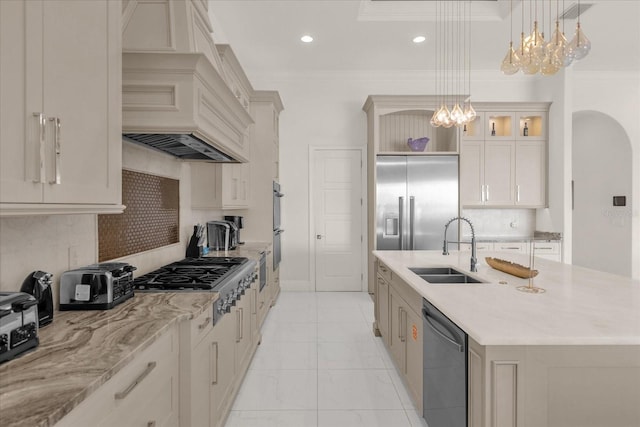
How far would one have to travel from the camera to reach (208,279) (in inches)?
86.2

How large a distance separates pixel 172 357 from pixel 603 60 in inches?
264

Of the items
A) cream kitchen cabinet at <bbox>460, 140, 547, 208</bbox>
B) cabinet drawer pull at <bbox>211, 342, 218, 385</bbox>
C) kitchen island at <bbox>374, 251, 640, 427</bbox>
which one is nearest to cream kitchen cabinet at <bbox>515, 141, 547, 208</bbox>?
cream kitchen cabinet at <bbox>460, 140, 547, 208</bbox>

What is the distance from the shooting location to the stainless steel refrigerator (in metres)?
5.10

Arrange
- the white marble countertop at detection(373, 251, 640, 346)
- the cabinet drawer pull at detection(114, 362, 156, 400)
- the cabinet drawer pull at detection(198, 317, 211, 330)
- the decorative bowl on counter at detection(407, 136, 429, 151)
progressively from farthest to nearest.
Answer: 1. the decorative bowl on counter at detection(407, 136, 429, 151)
2. the cabinet drawer pull at detection(198, 317, 211, 330)
3. the white marble countertop at detection(373, 251, 640, 346)
4. the cabinet drawer pull at detection(114, 362, 156, 400)

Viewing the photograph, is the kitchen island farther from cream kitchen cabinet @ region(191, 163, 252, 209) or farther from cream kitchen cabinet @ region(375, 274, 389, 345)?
cream kitchen cabinet @ region(191, 163, 252, 209)

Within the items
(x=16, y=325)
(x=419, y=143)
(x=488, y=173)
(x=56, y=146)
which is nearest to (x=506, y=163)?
(x=488, y=173)

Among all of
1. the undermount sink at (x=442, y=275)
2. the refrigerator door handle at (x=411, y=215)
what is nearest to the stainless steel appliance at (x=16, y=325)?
the undermount sink at (x=442, y=275)

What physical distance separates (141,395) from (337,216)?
454 centimetres

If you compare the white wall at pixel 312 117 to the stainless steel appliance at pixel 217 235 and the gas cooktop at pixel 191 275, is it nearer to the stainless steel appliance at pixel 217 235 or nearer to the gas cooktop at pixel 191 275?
the stainless steel appliance at pixel 217 235

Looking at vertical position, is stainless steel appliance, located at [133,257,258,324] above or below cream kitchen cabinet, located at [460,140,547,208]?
below

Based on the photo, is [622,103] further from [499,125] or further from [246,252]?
[246,252]

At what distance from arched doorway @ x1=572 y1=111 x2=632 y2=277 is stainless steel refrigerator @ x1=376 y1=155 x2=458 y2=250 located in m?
2.96

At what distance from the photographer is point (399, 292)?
8.79 feet

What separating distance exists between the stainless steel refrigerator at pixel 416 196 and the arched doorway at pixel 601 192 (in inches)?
117
